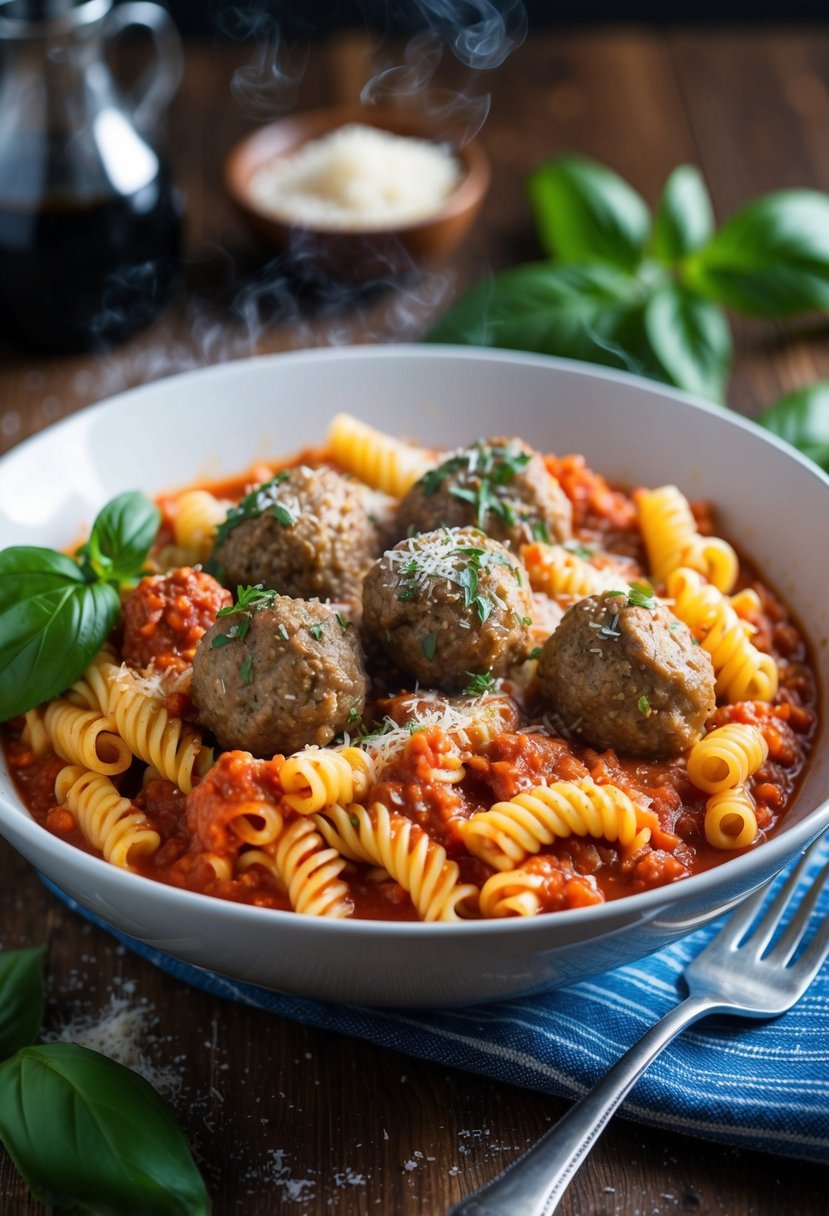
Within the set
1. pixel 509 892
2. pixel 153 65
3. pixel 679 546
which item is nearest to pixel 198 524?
pixel 679 546

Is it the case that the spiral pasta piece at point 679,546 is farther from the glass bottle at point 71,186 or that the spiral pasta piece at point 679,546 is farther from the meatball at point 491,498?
the glass bottle at point 71,186

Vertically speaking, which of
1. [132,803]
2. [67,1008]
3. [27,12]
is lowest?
[67,1008]

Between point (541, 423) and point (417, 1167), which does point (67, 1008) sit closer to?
point (417, 1167)

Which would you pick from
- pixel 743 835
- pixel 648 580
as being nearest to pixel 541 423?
pixel 648 580

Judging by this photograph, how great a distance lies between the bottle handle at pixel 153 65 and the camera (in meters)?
7.43

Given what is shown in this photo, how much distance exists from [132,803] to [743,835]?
189 centimetres

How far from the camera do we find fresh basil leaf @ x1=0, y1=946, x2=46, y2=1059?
3961 millimetres

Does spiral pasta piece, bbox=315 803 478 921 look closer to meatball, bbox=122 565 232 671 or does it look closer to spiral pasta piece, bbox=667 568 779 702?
meatball, bbox=122 565 232 671

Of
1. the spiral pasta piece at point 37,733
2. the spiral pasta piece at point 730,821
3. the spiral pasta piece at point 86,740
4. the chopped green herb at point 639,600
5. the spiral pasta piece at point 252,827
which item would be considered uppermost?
the chopped green herb at point 639,600

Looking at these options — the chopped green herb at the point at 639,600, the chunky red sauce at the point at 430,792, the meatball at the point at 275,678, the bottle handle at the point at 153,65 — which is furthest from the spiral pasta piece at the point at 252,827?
the bottle handle at the point at 153,65

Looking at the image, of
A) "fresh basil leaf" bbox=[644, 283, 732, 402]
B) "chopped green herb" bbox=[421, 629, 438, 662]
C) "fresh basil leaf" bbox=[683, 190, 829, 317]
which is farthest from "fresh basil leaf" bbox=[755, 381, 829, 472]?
"chopped green herb" bbox=[421, 629, 438, 662]

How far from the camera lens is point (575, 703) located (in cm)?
421

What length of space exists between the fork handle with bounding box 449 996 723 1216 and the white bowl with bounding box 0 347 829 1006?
293 millimetres

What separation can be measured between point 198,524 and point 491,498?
1147 millimetres
